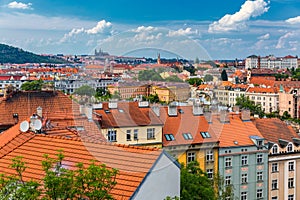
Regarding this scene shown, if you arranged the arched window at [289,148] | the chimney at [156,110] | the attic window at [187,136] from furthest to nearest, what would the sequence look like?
the arched window at [289,148], the chimney at [156,110], the attic window at [187,136]

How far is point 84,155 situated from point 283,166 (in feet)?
47.6

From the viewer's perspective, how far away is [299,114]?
65438mm

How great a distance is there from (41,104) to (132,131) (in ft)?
55.6

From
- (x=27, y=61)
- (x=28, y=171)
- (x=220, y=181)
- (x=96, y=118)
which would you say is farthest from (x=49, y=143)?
(x=27, y=61)

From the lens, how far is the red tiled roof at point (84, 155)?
649 cm

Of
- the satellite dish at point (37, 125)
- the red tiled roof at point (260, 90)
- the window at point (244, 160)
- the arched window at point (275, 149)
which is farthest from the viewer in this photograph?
the red tiled roof at point (260, 90)

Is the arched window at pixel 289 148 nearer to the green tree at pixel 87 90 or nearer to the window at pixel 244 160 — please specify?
the window at pixel 244 160

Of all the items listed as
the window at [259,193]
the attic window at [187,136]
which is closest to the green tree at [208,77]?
the attic window at [187,136]

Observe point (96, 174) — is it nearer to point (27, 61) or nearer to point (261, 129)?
point (261, 129)

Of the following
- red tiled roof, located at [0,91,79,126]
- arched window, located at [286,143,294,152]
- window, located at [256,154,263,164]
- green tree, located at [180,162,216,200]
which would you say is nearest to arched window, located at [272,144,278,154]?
arched window, located at [286,143,294,152]

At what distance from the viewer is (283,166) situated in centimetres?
2139

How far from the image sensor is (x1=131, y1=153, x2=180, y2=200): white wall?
24.2ft

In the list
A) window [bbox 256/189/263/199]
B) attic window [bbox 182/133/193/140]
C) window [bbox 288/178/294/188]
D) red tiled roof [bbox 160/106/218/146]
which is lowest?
window [bbox 256/189/263/199]

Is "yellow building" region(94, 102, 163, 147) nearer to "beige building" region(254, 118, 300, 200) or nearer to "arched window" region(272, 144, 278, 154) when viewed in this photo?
"arched window" region(272, 144, 278, 154)
